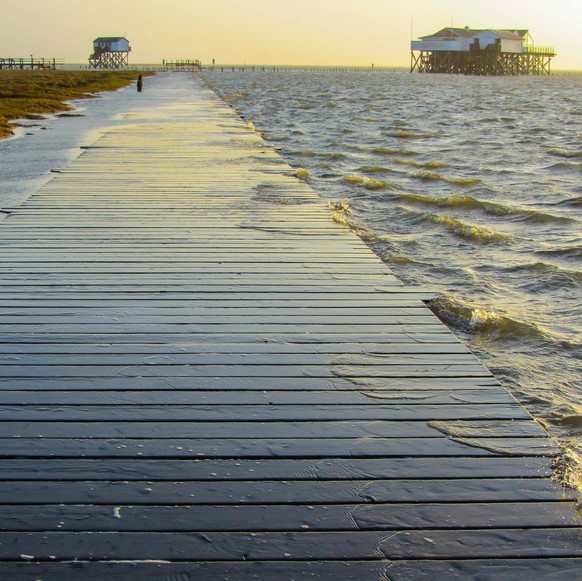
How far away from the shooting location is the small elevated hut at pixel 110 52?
115 metres

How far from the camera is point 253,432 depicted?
3062mm

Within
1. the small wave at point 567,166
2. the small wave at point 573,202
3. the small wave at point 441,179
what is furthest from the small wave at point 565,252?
the small wave at point 567,166

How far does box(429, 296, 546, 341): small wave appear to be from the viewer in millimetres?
5844

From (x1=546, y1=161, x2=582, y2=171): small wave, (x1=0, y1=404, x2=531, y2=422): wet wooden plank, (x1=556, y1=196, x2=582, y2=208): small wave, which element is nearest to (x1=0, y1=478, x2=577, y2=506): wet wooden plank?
(x1=0, y1=404, x2=531, y2=422): wet wooden plank

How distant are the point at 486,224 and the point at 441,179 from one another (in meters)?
3.97

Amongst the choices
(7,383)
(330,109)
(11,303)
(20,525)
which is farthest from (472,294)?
(330,109)

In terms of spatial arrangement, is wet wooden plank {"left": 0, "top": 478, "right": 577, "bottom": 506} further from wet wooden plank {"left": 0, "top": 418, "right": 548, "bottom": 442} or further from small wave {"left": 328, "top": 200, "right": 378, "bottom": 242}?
small wave {"left": 328, "top": 200, "right": 378, "bottom": 242}

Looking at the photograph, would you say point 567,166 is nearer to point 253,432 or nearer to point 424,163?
point 424,163

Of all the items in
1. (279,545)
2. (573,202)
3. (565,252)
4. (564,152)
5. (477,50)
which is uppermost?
(477,50)

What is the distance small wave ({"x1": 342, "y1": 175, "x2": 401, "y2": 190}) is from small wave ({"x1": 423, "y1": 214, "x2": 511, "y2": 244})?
2714 mm

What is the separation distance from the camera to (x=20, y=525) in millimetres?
2422

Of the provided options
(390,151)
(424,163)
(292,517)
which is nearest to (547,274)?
(292,517)

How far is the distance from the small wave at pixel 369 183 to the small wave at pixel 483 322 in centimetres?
703

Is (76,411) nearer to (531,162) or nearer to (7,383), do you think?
(7,383)
